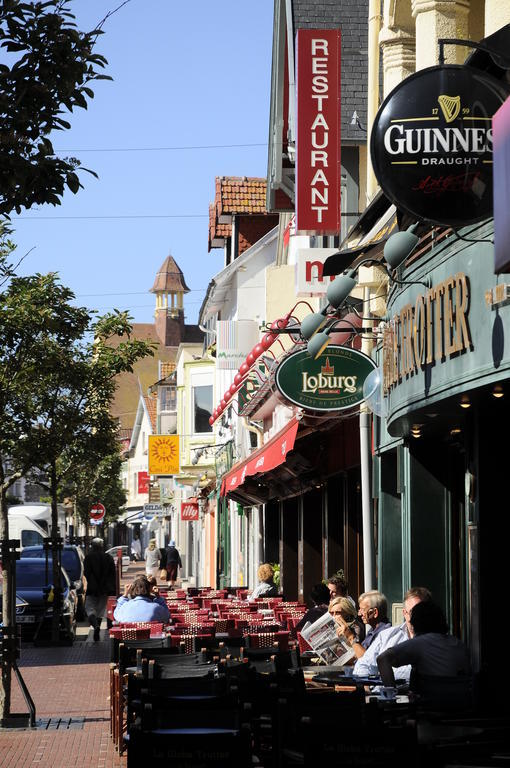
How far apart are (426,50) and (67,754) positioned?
6802mm

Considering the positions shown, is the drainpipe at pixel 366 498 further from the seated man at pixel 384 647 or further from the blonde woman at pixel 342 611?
the seated man at pixel 384 647

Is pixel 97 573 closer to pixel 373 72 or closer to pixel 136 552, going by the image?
pixel 373 72

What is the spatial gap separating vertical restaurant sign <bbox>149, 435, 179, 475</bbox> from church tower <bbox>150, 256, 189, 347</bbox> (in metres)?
110

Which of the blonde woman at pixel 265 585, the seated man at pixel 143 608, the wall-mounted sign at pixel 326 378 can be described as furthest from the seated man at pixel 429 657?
the blonde woman at pixel 265 585

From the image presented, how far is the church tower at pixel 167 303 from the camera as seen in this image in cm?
16988

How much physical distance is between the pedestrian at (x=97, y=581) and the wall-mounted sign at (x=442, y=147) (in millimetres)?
18398

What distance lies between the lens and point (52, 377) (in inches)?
995

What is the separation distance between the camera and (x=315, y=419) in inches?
736

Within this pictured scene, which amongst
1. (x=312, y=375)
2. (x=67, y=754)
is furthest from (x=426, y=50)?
(x=67, y=754)

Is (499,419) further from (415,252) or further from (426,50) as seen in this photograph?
(426,50)

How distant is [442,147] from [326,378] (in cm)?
745

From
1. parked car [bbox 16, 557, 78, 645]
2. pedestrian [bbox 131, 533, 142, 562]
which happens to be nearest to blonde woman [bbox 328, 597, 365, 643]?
parked car [bbox 16, 557, 78, 645]

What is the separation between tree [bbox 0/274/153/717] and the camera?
829 inches

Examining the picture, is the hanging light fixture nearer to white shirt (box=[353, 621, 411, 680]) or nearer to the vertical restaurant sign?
white shirt (box=[353, 621, 411, 680])
